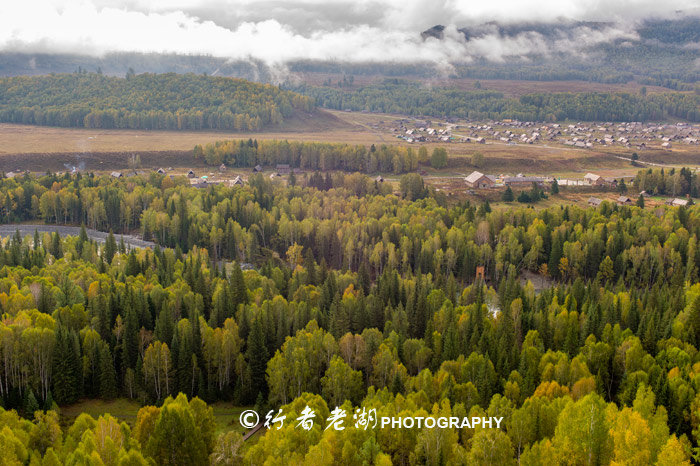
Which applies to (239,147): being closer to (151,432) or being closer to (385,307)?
(385,307)

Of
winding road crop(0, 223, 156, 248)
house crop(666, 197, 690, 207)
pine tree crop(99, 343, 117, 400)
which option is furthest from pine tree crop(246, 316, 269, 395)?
house crop(666, 197, 690, 207)

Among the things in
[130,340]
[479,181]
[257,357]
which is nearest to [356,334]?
[257,357]

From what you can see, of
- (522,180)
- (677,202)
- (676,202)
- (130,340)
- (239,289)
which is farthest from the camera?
(522,180)

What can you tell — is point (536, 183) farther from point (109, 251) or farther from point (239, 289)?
point (109, 251)

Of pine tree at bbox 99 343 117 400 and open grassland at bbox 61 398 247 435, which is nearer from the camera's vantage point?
open grassland at bbox 61 398 247 435

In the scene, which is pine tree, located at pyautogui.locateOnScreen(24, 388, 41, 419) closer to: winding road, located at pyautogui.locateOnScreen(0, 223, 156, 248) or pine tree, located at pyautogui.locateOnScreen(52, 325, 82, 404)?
pine tree, located at pyautogui.locateOnScreen(52, 325, 82, 404)

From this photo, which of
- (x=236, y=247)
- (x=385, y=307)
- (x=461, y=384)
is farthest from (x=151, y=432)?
(x=236, y=247)
